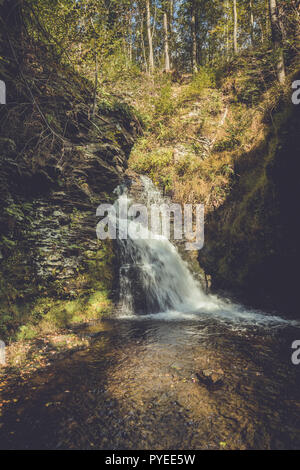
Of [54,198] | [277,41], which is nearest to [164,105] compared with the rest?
[277,41]

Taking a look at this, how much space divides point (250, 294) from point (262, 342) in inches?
90.9

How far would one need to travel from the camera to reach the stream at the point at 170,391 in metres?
2.81

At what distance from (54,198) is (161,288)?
15.1 ft

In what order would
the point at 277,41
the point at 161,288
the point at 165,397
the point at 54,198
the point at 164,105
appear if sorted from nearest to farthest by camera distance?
1. the point at 165,397
2. the point at 54,198
3. the point at 161,288
4. the point at 277,41
5. the point at 164,105

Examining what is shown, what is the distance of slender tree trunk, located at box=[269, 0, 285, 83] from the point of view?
9242mm

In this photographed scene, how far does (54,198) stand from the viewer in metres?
7.00

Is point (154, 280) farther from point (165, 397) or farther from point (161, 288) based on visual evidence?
point (165, 397)

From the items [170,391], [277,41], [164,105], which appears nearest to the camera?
[170,391]

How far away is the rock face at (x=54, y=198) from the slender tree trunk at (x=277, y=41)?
24.5 ft

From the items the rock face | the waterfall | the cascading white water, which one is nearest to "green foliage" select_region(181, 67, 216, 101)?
the rock face

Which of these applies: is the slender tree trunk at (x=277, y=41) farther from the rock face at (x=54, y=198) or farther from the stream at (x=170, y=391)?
the stream at (x=170, y=391)

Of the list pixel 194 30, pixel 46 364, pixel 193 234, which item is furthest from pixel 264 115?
pixel 194 30

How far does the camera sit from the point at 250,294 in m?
7.06
